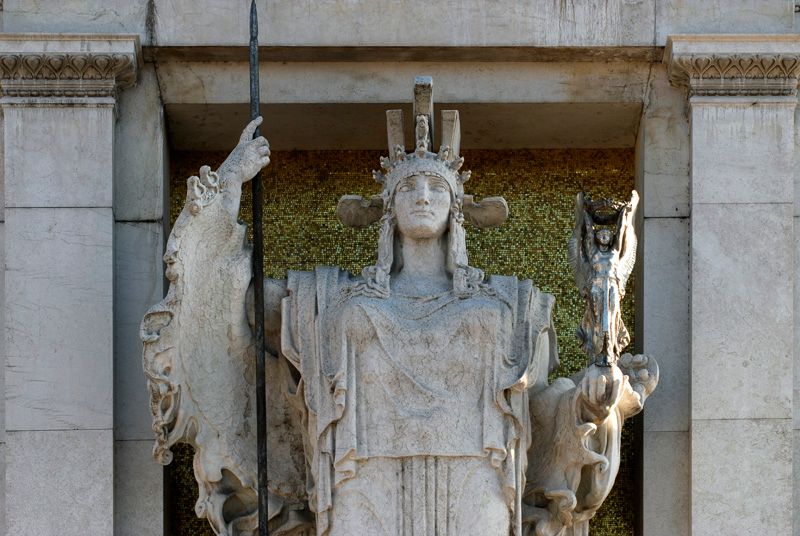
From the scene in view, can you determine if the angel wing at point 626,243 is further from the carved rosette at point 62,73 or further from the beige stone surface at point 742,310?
the carved rosette at point 62,73

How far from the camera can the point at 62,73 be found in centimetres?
1798

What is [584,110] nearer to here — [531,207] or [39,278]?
[531,207]

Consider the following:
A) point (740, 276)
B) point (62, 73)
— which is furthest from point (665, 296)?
point (62, 73)

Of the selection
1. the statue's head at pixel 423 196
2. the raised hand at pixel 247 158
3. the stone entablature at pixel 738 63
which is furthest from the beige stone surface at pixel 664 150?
the raised hand at pixel 247 158

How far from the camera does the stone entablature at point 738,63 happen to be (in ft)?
59.3

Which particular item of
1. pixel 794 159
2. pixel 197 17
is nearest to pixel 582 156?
pixel 794 159

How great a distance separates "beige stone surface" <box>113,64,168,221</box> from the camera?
18156mm

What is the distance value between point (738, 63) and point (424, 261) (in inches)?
98.1

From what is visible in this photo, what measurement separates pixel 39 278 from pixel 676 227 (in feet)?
13.3

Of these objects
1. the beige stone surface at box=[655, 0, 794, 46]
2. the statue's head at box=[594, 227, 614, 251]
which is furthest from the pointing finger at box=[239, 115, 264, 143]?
the beige stone surface at box=[655, 0, 794, 46]

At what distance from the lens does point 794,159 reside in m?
18.2

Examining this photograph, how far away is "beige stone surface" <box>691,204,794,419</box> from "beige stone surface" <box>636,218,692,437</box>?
0.16 meters

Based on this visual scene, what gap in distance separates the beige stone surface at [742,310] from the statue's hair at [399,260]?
5.27ft

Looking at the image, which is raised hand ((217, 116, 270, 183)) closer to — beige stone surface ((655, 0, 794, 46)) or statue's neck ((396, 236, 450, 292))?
statue's neck ((396, 236, 450, 292))
